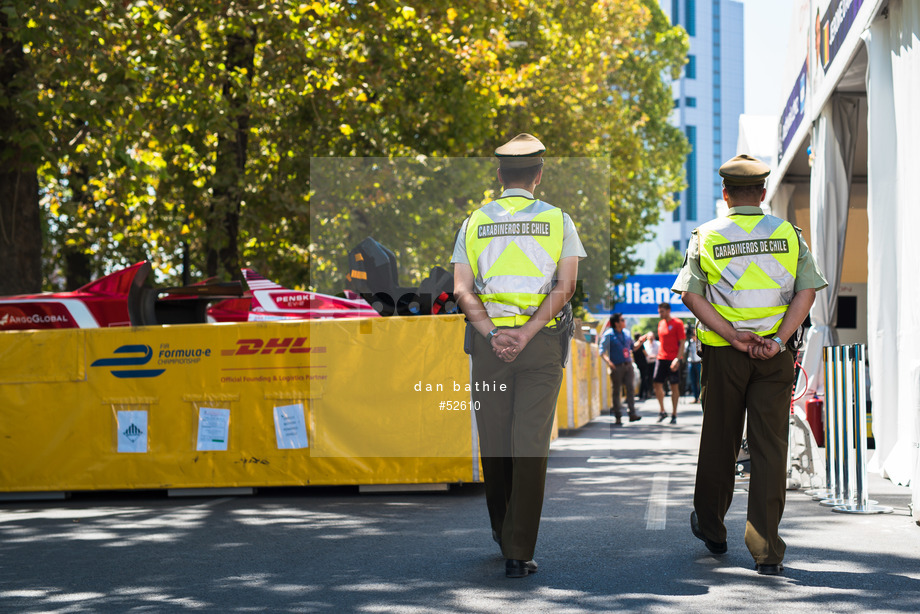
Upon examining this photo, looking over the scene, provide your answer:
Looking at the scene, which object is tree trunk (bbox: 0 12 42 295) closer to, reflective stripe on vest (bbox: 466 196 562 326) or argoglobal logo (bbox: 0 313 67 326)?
argoglobal logo (bbox: 0 313 67 326)

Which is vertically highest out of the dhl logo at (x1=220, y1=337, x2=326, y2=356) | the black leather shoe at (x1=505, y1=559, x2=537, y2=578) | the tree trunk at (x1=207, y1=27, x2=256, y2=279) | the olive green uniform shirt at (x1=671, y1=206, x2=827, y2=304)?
the tree trunk at (x1=207, y1=27, x2=256, y2=279)

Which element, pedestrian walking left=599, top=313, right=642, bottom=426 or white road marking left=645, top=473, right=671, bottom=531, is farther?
pedestrian walking left=599, top=313, right=642, bottom=426

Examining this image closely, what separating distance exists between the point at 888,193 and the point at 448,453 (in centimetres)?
404

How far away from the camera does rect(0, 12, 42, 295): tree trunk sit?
43.7 ft

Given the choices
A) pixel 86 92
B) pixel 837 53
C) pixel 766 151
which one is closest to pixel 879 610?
pixel 837 53

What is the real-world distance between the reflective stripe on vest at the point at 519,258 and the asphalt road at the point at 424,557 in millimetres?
1300

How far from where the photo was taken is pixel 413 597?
5.01 m

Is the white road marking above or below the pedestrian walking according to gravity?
below

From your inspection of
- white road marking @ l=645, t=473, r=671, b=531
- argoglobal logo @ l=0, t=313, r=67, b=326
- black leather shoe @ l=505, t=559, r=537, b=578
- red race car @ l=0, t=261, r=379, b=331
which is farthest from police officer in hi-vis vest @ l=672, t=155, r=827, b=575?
argoglobal logo @ l=0, t=313, r=67, b=326

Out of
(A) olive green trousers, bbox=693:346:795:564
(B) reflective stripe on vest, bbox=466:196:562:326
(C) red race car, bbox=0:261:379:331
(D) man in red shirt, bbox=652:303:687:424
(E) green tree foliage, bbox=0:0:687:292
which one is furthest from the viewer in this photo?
(D) man in red shirt, bbox=652:303:687:424

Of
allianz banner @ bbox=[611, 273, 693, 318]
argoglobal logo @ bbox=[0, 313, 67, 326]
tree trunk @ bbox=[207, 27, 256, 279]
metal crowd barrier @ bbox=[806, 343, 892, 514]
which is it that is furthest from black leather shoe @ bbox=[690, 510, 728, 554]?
allianz banner @ bbox=[611, 273, 693, 318]

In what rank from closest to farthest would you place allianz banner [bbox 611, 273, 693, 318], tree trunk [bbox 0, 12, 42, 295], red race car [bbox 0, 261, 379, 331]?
red race car [bbox 0, 261, 379, 331] → tree trunk [bbox 0, 12, 42, 295] → allianz banner [bbox 611, 273, 693, 318]

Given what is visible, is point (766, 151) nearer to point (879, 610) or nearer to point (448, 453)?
point (448, 453)

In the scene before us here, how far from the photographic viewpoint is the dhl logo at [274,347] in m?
9.05
